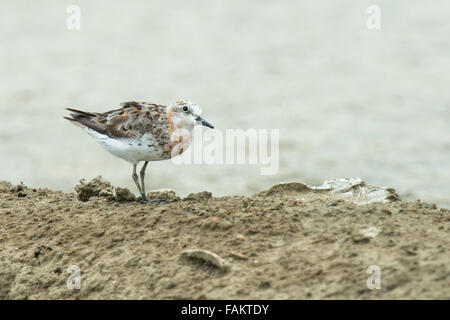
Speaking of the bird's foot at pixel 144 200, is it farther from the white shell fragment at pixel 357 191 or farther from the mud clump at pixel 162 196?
the white shell fragment at pixel 357 191

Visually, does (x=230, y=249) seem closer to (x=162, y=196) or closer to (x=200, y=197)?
(x=200, y=197)

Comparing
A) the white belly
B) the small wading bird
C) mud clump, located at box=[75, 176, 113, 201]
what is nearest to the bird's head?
the small wading bird

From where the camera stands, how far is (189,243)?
24.6ft

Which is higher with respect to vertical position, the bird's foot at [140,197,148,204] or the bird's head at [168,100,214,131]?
the bird's head at [168,100,214,131]

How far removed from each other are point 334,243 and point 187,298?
4.71 feet

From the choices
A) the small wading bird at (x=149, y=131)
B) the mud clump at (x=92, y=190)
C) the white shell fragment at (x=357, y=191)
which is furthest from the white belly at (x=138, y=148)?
the white shell fragment at (x=357, y=191)

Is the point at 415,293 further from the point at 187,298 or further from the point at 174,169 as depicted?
the point at 174,169

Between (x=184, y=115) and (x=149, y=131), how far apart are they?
A: 0.48m

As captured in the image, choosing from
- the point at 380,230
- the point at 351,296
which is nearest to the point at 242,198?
the point at 380,230

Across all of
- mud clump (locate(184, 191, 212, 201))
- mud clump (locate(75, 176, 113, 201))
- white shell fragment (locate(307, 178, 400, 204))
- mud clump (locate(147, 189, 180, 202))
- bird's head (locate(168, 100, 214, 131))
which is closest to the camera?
white shell fragment (locate(307, 178, 400, 204))

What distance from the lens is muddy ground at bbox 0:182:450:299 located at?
6645mm

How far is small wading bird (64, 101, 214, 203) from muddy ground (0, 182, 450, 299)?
28.7 inches

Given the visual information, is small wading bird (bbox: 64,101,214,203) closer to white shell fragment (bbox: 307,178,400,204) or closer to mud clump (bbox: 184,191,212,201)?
mud clump (bbox: 184,191,212,201)

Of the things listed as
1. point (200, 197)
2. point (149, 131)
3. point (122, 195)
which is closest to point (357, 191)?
point (200, 197)
